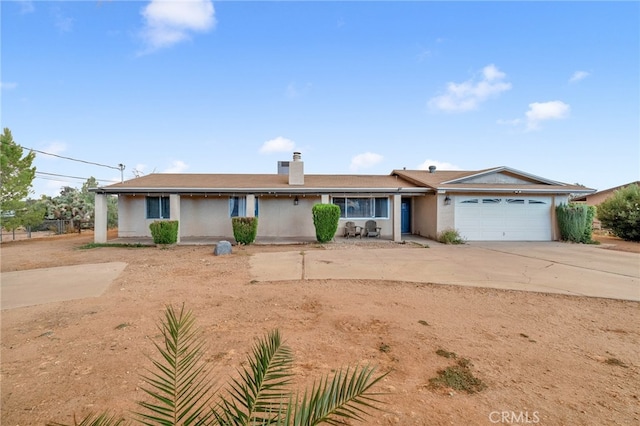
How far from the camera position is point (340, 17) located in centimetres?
1259

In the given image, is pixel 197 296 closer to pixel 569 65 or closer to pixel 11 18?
pixel 11 18

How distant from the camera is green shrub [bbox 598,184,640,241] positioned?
13.2 m

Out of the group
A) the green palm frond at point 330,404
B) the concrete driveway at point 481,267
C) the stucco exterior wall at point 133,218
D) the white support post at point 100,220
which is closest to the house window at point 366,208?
the concrete driveway at point 481,267

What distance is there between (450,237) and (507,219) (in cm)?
329

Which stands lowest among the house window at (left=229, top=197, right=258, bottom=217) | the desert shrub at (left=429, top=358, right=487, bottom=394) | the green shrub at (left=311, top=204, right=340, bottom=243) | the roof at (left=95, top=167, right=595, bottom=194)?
the desert shrub at (left=429, top=358, right=487, bottom=394)

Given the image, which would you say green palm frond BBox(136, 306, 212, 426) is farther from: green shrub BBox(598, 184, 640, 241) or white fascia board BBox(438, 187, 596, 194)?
green shrub BBox(598, 184, 640, 241)

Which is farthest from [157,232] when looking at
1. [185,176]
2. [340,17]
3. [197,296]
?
[340,17]

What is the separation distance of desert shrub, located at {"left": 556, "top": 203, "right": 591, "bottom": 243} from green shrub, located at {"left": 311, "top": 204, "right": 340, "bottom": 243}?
33.6ft

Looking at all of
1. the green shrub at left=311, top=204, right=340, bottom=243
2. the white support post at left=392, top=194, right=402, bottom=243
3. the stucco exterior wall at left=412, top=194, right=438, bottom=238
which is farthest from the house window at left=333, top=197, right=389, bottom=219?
the green shrub at left=311, top=204, right=340, bottom=243

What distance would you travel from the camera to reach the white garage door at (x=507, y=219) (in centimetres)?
1268

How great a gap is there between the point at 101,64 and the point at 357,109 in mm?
13342

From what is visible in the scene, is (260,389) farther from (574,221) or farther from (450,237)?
(574,221)

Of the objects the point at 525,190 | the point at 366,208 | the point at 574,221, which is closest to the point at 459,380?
the point at 366,208

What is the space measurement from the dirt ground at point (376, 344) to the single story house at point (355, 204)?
6964 mm
